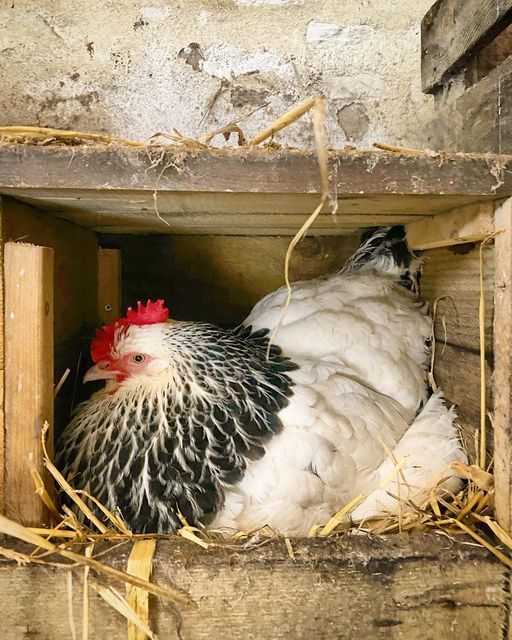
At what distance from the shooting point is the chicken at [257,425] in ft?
3.11

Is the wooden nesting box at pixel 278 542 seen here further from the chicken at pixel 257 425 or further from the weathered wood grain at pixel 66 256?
the chicken at pixel 257 425

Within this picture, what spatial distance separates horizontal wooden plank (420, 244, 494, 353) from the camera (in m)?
0.95

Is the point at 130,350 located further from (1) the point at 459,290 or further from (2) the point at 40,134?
(1) the point at 459,290

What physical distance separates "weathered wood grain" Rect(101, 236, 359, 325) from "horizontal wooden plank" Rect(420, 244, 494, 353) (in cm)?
41

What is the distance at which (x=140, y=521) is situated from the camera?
945 millimetres

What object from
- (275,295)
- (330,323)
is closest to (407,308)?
(330,323)

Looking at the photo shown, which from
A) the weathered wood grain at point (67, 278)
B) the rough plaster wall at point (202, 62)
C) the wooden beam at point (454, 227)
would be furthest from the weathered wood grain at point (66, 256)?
the wooden beam at point (454, 227)

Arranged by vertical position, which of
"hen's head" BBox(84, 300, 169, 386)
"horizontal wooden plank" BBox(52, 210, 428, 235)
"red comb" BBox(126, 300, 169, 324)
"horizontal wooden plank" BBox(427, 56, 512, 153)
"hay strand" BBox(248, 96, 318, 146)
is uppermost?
"horizontal wooden plank" BBox(427, 56, 512, 153)

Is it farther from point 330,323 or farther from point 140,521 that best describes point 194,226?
point 140,521

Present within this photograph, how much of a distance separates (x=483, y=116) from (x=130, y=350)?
95 centimetres

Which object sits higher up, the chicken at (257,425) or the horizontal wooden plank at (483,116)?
the horizontal wooden plank at (483,116)

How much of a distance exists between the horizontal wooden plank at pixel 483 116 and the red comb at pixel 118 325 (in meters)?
0.83

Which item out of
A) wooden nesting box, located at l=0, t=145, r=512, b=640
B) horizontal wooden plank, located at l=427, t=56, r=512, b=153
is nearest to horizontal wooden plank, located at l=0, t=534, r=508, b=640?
wooden nesting box, located at l=0, t=145, r=512, b=640

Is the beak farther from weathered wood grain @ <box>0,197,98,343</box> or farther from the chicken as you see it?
weathered wood grain @ <box>0,197,98,343</box>
